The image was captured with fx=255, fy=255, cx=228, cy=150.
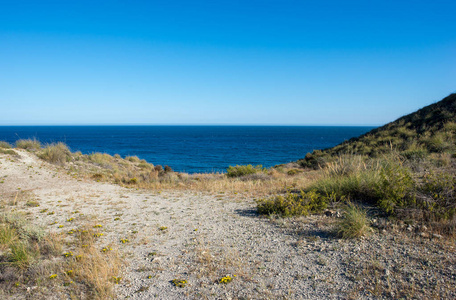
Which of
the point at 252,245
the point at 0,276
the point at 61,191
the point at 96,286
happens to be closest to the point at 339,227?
the point at 252,245

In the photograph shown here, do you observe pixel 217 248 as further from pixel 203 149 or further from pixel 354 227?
pixel 203 149

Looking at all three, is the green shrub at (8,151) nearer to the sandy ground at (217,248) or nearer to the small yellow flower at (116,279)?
the sandy ground at (217,248)

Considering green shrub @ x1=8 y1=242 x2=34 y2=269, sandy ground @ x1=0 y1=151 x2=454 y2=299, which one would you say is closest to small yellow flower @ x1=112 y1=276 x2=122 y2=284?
sandy ground @ x1=0 y1=151 x2=454 y2=299

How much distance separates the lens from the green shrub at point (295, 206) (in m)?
6.80

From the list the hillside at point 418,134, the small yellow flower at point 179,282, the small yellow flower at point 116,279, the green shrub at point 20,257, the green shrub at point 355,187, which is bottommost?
the small yellow flower at point 116,279

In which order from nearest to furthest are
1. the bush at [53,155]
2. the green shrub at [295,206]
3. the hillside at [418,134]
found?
the green shrub at [295,206], the hillside at [418,134], the bush at [53,155]

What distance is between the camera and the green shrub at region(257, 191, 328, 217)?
680 centimetres

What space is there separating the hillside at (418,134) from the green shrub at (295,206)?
10.4m

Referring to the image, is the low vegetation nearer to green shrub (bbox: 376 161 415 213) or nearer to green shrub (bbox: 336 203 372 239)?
green shrub (bbox: 336 203 372 239)

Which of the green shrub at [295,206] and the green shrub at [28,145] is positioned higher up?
the green shrub at [28,145]

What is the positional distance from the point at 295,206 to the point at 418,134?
18.7 m

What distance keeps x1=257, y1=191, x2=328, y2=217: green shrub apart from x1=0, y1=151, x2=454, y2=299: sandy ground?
0.33m

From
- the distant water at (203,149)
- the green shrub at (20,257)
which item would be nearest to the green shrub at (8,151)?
the distant water at (203,149)

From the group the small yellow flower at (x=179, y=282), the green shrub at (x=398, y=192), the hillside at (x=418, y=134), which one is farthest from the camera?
the hillside at (x=418, y=134)
